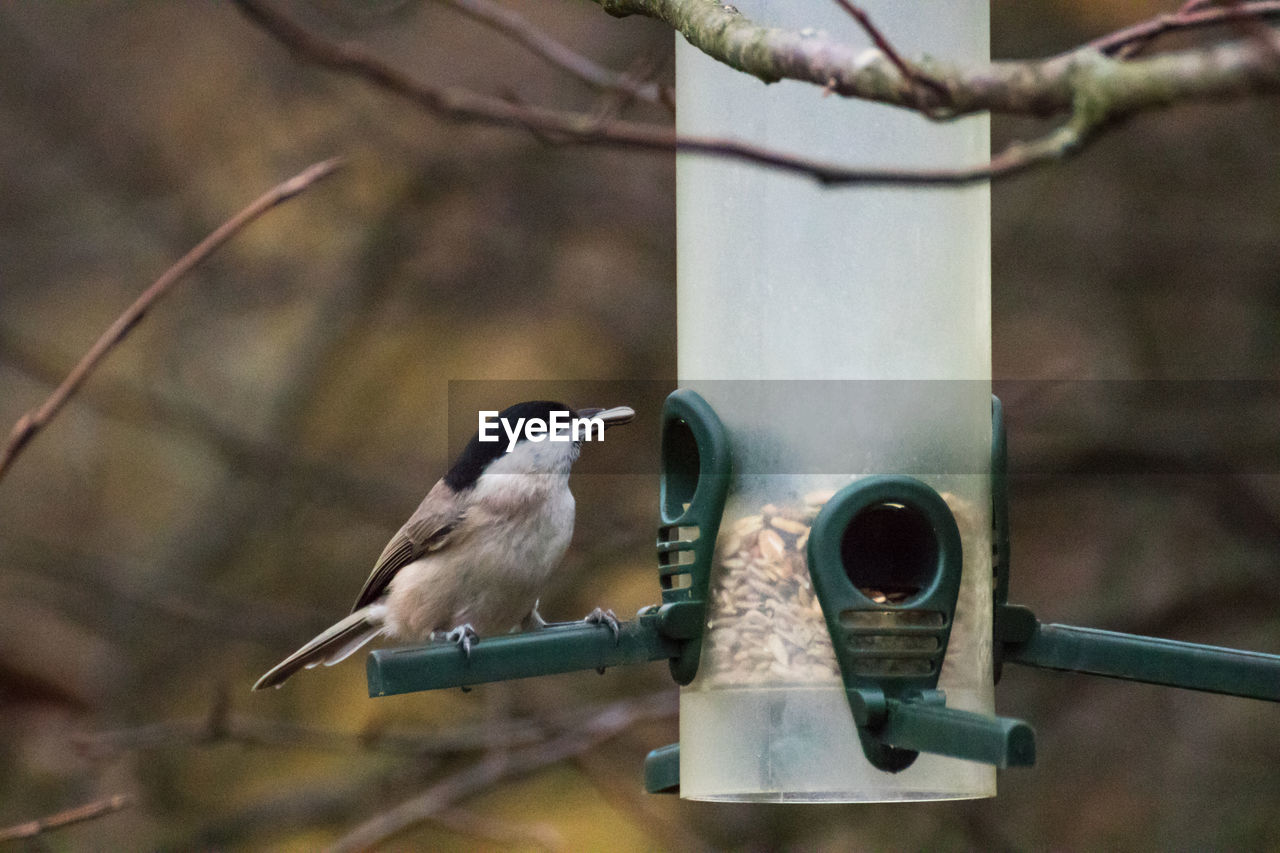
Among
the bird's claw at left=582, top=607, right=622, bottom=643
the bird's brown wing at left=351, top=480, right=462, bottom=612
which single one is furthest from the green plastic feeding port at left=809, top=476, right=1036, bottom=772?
the bird's brown wing at left=351, top=480, right=462, bottom=612

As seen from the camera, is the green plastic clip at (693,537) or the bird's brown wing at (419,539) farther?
the bird's brown wing at (419,539)

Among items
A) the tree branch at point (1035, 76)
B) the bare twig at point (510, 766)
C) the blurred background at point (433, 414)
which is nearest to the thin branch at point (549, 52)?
the tree branch at point (1035, 76)

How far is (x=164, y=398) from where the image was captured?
7555 millimetres

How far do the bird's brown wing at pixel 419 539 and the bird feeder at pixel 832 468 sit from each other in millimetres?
881

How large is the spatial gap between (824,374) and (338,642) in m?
2.01

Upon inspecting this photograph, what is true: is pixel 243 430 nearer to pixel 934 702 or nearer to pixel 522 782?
pixel 522 782

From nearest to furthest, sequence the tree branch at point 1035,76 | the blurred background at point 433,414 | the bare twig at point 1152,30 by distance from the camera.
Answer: the tree branch at point 1035,76, the bare twig at point 1152,30, the blurred background at point 433,414

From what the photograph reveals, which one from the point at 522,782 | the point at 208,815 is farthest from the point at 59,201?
the point at 522,782

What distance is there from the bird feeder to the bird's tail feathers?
1188 millimetres

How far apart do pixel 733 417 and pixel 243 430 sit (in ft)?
13.0

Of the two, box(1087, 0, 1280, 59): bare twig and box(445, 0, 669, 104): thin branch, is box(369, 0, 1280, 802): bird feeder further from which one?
box(1087, 0, 1280, 59): bare twig

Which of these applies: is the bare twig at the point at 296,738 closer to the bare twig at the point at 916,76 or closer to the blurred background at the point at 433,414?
the blurred background at the point at 433,414

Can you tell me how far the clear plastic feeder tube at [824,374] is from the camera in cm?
426

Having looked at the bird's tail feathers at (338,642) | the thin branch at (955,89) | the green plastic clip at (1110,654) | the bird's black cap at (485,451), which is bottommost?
the bird's tail feathers at (338,642)
